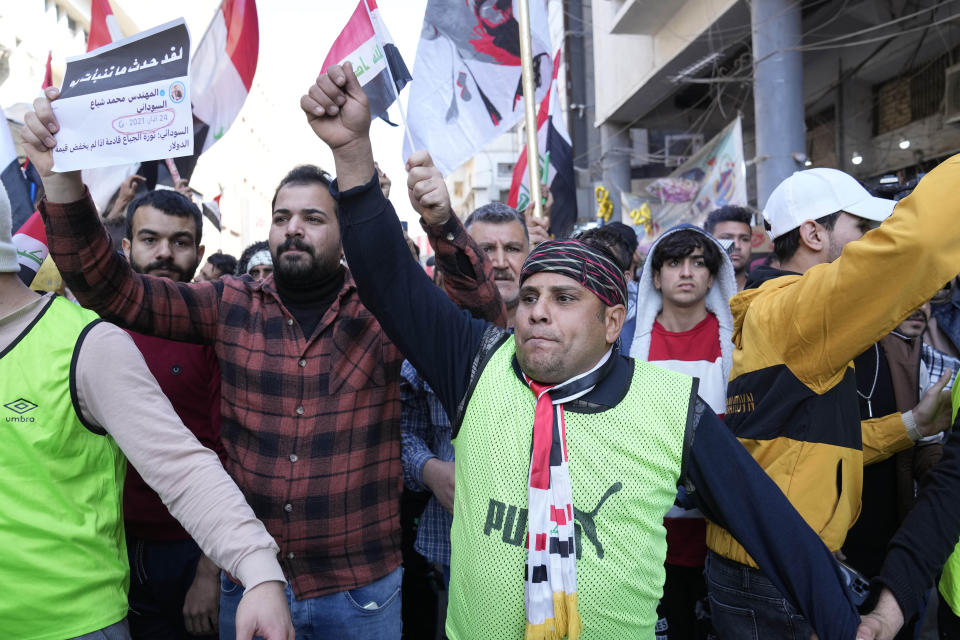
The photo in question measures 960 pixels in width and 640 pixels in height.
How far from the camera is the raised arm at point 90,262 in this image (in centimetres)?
209

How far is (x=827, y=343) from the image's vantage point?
2.03m

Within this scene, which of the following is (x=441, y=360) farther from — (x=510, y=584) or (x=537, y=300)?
(x=510, y=584)

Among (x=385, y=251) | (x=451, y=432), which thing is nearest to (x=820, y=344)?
(x=451, y=432)

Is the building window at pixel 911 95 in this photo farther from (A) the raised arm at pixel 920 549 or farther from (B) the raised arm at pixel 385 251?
(B) the raised arm at pixel 385 251

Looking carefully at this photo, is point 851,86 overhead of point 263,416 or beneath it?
overhead

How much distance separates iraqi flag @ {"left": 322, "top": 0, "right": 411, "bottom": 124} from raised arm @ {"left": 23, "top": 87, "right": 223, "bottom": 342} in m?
0.93

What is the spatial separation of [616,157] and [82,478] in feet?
50.0

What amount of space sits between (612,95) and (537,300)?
47.1ft

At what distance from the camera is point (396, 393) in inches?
98.0

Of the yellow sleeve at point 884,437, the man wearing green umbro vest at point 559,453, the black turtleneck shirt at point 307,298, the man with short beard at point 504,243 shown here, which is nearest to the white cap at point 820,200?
the yellow sleeve at point 884,437

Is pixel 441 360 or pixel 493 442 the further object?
pixel 441 360

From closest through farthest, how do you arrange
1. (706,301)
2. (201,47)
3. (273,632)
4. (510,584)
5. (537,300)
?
(273,632) < (510,584) < (537,300) < (706,301) < (201,47)

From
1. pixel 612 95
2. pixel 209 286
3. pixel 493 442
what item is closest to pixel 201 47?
pixel 209 286

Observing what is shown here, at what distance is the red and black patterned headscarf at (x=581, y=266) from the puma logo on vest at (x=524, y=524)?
0.57m
